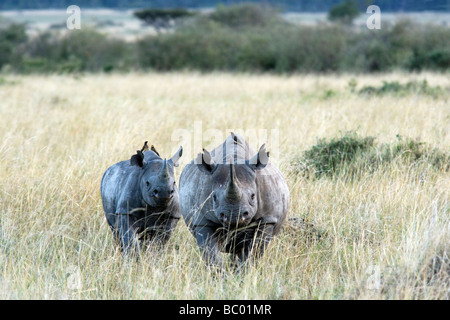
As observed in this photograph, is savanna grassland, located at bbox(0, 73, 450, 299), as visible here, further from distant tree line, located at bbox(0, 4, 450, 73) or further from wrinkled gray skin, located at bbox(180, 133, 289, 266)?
distant tree line, located at bbox(0, 4, 450, 73)

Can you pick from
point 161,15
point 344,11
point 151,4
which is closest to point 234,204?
point 161,15

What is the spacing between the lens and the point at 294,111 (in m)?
12.2

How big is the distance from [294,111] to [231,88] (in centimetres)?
649

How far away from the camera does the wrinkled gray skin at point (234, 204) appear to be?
4.60 meters

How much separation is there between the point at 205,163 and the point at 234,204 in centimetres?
49

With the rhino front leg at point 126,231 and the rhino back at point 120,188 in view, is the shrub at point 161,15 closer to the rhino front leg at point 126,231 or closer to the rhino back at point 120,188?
the rhino back at point 120,188

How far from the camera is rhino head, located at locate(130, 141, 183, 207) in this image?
5.15m

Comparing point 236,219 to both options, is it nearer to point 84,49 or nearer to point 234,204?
point 234,204

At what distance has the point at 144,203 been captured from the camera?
5445 mm

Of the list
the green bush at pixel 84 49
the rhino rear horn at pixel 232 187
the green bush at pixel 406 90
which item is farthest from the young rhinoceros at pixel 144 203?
the green bush at pixel 84 49

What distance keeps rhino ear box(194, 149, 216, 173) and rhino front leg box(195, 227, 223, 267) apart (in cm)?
45

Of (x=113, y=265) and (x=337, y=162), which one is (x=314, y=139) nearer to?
(x=337, y=162)

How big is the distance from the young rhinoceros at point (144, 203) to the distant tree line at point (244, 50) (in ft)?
62.0

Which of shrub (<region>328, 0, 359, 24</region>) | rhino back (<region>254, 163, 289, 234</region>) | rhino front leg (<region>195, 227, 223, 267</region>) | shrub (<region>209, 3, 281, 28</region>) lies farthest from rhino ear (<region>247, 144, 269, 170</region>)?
shrub (<region>328, 0, 359, 24</region>)
